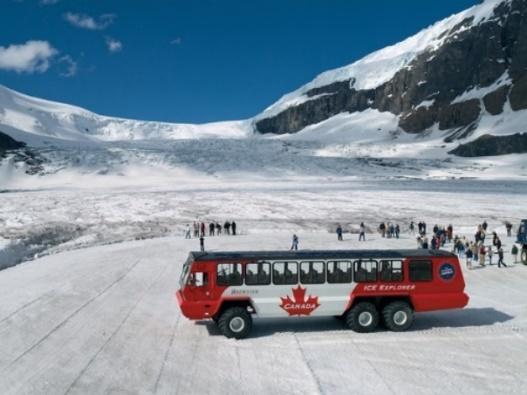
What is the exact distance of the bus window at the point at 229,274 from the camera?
52.2 ft

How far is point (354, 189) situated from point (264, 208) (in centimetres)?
2248

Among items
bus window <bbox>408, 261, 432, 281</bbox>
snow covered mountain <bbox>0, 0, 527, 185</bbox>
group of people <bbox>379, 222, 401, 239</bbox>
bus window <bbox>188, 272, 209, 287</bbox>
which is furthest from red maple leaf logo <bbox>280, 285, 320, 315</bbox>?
snow covered mountain <bbox>0, 0, 527, 185</bbox>

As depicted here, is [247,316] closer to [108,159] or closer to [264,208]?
[264,208]

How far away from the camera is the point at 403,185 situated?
82.6 meters

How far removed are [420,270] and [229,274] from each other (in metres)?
5.61

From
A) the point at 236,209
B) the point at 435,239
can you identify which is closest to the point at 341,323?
the point at 435,239

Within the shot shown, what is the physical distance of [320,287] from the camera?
1611 cm

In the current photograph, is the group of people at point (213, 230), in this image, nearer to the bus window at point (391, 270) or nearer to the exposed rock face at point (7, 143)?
the bus window at point (391, 270)

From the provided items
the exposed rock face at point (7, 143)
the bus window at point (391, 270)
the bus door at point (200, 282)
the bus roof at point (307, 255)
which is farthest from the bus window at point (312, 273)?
the exposed rock face at point (7, 143)

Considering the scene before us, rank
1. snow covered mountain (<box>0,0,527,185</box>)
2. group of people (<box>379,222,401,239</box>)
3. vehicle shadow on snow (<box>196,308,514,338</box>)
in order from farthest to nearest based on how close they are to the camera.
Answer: snow covered mountain (<box>0,0,527,185</box>)
group of people (<box>379,222,401,239</box>)
vehicle shadow on snow (<box>196,308,514,338</box>)

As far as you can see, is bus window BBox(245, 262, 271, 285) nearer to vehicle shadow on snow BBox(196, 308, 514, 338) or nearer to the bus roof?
the bus roof

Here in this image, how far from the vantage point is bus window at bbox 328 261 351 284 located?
1619cm

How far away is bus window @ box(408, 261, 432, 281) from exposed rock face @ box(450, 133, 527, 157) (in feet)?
446

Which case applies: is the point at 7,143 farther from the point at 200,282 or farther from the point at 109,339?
the point at 200,282
